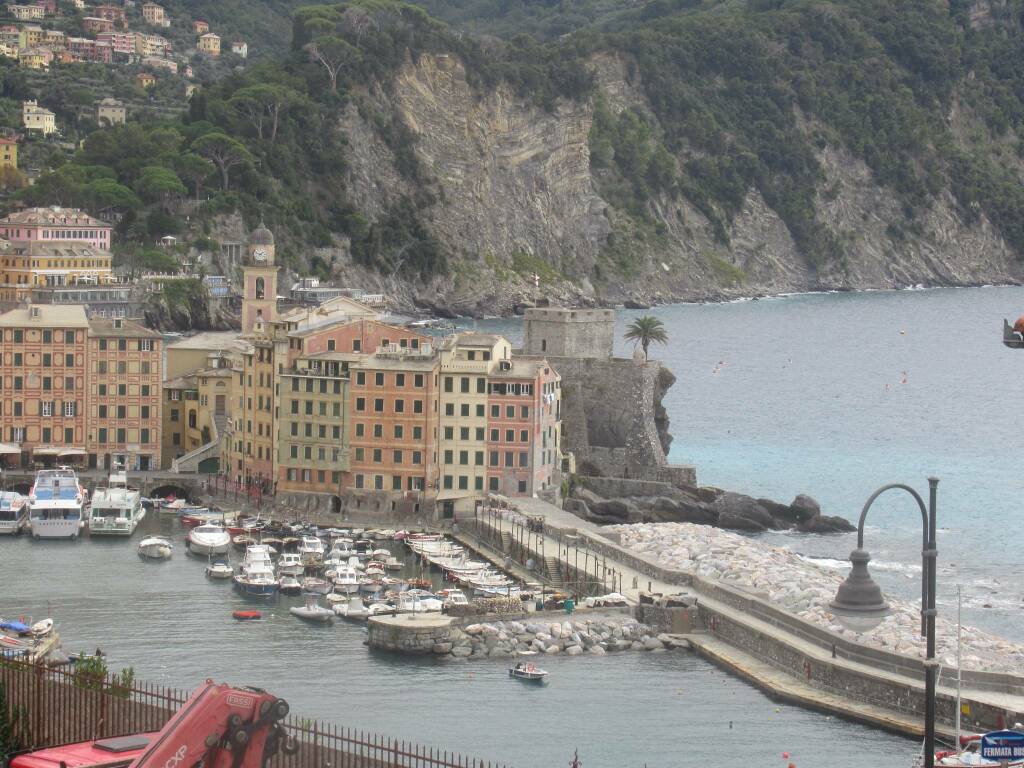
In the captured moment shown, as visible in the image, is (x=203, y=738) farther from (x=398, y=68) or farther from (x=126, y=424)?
(x=398, y=68)

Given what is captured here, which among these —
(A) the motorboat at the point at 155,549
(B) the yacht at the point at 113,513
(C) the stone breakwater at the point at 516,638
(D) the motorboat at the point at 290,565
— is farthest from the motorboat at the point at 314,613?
(B) the yacht at the point at 113,513

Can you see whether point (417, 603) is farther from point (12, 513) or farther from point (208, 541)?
point (12, 513)

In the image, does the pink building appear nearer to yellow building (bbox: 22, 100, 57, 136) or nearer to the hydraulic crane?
yellow building (bbox: 22, 100, 57, 136)

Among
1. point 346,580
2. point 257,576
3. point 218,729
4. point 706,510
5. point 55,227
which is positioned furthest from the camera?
point 55,227

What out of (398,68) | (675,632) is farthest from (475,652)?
(398,68)

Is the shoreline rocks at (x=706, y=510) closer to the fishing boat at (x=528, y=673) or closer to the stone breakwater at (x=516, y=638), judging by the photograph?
the stone breakwater at (x=516, y=638)

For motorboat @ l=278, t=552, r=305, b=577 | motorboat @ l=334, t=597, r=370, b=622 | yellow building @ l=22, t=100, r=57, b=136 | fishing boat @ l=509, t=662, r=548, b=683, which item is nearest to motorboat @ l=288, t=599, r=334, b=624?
motorboat @ l=334, t=597, r=370, b=622

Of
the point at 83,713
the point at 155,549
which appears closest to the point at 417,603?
the point at 155,549
